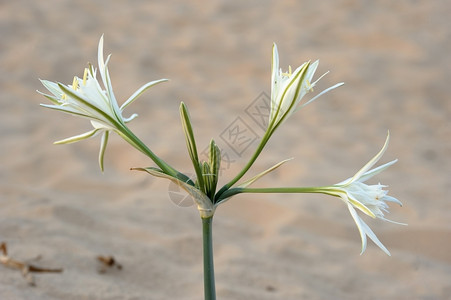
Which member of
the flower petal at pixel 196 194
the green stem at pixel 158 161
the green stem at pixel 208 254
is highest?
the green stem at pixel 158 161

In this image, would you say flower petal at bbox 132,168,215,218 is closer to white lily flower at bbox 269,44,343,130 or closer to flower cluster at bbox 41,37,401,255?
flower cluster at bbox 41,37,401,255

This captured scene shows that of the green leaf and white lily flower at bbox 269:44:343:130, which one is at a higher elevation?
white lily flower at bbox 269:44:343:130

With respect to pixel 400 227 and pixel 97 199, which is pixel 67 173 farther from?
pixel 400 227

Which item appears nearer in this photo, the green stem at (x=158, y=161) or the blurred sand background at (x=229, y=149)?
the green stem at (x=158, y=161)

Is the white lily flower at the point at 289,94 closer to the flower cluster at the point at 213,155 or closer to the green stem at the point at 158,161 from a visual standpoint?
the flower cluster at the point at 213,155

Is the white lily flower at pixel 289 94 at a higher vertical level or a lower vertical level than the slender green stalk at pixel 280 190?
higher

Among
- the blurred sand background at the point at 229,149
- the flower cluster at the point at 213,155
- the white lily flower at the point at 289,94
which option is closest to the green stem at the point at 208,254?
the flower cluster at the point at 213,155

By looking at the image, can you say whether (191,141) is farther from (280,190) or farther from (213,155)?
(280,190)

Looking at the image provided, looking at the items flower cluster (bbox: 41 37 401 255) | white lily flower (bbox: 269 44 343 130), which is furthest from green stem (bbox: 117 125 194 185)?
white lily flower (bbox: 269 44 343 130)

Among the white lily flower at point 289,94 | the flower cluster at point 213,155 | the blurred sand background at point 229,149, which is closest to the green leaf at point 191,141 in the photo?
the flower cluster at point 213,155
